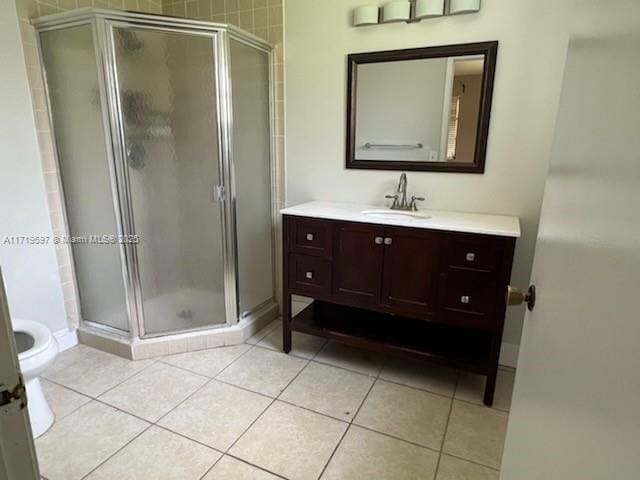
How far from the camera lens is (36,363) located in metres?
1.60

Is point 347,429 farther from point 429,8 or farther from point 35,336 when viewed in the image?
point 429,8

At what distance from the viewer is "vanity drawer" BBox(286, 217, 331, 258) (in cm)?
204

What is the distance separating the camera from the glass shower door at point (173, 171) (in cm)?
200

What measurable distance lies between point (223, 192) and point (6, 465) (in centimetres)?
184

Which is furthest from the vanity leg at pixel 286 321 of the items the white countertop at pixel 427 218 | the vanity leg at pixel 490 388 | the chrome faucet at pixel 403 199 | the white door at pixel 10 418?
the white door at pixel 10 418

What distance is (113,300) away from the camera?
227 centimetres

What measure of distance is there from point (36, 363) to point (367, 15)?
237 cm

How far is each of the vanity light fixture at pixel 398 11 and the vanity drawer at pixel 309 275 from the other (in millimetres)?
1382

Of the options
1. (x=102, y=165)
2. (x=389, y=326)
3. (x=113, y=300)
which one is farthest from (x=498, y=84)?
(x=113, y=300)

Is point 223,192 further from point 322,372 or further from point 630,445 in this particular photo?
point 630,445

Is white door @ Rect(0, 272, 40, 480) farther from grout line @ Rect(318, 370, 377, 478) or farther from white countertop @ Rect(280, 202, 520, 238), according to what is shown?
white countertop @ Rect(280, 202, 520, 238)

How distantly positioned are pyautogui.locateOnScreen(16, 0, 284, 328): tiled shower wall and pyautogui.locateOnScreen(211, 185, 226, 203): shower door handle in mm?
486

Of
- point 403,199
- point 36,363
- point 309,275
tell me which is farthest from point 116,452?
point 403,199

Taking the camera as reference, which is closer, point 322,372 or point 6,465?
point 6,465
